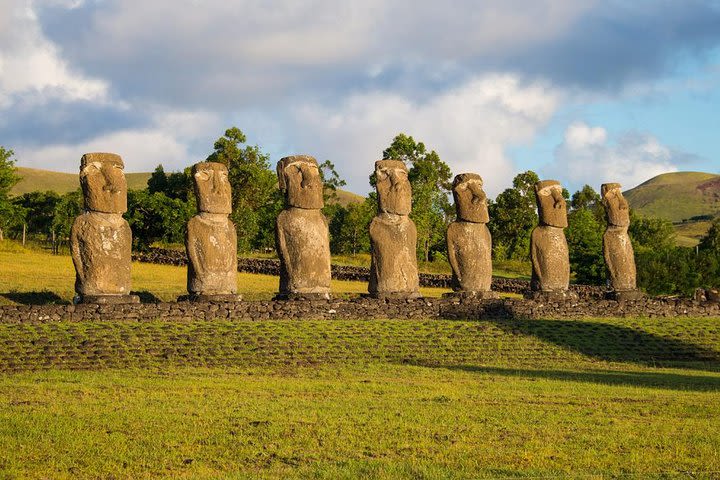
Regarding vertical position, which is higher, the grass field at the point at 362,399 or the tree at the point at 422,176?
the tree at the point at 422,176

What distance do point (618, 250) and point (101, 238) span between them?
15.2m

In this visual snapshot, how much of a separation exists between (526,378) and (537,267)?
10.4m

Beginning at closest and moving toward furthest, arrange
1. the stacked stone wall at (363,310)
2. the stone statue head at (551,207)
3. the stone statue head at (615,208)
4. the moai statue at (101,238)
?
the stacked stone wall at (363,310) < the moai statue at (101,238) < the stone statue head at (551,207) < the stone statue head at (615,208)

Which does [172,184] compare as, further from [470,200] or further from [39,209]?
[470,200]

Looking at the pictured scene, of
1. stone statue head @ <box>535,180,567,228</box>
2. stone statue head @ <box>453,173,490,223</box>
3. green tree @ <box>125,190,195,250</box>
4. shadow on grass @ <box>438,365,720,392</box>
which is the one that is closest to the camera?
shadow on grass @ <box>438,365,720,392</box>

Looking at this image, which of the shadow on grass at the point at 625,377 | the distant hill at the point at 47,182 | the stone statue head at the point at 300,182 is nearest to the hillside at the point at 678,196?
the distant hill at the point at 47,182

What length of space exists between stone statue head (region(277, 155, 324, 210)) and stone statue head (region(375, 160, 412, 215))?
1.81 metres

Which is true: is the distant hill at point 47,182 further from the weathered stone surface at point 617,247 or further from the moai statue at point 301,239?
the moai statue at point 301,239

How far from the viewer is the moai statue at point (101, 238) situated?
20.9 meters

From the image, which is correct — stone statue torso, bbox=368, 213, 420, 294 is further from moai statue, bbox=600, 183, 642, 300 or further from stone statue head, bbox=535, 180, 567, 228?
moai statue, bbox=600, 183, 642, 300

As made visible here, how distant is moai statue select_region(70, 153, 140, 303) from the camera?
20906mm

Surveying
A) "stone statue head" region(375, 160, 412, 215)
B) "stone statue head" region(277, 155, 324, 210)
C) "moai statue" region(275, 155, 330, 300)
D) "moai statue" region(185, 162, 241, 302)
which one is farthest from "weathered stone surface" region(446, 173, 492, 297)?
"moai statue" region(185, 162, 241, 302)

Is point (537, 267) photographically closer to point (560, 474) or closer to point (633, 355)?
point (633, 355)

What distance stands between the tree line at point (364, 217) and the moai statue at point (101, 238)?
1858 cm
